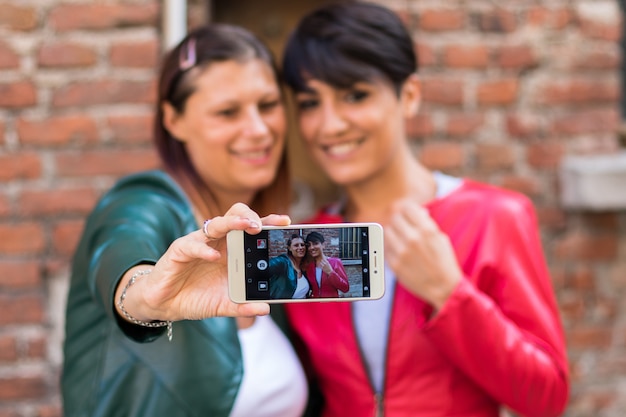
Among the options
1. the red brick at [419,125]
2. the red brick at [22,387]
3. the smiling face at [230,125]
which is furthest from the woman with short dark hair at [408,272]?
the red brick at [22,387]

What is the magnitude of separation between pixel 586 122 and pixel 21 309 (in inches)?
68.2

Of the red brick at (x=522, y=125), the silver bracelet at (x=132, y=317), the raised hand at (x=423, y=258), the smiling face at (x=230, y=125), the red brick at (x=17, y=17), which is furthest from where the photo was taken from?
the red brick at (x=522, y=125)

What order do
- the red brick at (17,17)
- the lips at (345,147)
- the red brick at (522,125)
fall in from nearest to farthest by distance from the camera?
1. the lips at (345,147)
2. the red brick at (17,17)
3. the red brick at (522,125)

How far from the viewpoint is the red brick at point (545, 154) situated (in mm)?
2281

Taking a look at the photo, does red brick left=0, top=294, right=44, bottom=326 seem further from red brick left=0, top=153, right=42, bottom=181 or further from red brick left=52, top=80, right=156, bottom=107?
red brick left=52, top=80, right=156, bottom=107

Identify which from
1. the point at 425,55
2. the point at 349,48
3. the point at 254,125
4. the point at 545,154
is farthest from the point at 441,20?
the point at 254,125

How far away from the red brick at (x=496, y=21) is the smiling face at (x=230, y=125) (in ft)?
2.76

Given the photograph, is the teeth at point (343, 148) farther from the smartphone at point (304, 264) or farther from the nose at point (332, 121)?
the smartphone at point (304, 264)

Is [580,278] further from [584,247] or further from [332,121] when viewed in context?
[332,121]

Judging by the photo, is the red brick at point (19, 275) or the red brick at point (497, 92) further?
the red brick at point (497, 92)

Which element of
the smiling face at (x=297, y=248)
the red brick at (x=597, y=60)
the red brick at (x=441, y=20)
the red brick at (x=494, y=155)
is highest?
the red brick at (x=441, y=20)

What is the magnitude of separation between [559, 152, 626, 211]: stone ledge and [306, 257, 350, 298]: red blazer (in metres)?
1.39

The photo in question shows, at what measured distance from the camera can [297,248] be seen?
1.01 metres

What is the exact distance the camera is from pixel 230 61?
5.45 ft
